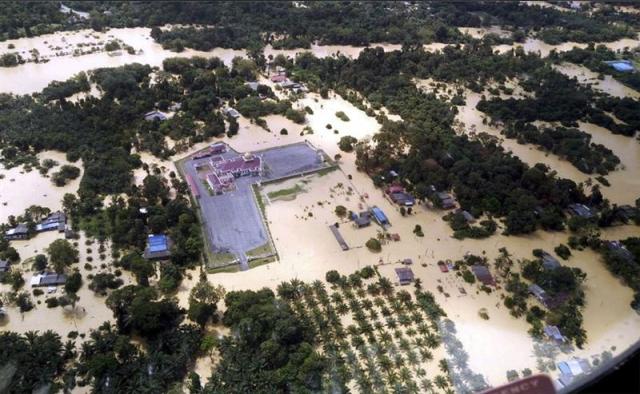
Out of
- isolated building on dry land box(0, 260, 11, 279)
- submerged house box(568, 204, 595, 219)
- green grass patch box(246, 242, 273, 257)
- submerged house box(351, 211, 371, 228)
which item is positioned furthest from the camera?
submerged house box(568, 204, 595, 219)

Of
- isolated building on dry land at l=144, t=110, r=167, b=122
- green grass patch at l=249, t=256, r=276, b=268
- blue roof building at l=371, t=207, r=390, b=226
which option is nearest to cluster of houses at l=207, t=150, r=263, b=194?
green grass patch at l=249, t=256, r=276, b=268

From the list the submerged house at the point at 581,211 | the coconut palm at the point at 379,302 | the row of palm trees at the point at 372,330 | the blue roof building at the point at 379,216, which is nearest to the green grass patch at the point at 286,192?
the blue roof building at the point at 379,216

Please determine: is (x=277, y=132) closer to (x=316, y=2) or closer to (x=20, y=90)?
(x=20, y=90)

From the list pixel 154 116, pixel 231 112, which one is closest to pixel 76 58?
pixel 154 116

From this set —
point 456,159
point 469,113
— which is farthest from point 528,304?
point 469,113

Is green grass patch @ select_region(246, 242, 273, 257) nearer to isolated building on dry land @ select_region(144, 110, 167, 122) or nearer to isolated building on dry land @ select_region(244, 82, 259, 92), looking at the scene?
isolated building on dry land @ select_region(144, 110, 167, 122)

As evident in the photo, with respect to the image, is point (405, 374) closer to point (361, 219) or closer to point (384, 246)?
point (384, 246)
